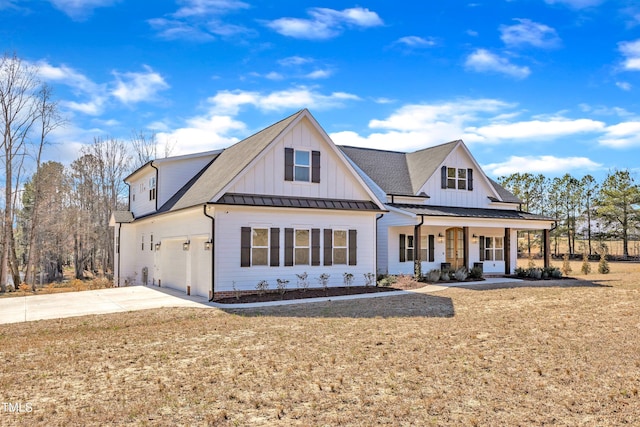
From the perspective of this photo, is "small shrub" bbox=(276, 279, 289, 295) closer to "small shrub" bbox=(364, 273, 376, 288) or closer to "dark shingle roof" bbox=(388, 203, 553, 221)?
"small shrub" bbox=(364, 273, 376, 288)

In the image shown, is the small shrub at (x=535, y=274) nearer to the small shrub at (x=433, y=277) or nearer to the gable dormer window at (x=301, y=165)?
the small shrub at (x=433, y=277)

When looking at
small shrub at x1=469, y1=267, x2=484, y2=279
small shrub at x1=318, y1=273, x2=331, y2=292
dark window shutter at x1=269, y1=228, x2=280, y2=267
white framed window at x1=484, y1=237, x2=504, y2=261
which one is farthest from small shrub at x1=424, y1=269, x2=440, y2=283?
dark window shutter at x1=269, y1=228, x2=280, y2=267

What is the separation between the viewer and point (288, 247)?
17.0m

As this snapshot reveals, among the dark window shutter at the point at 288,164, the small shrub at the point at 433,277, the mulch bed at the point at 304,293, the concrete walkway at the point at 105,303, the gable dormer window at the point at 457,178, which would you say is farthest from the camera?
the gable dormer window at the point at 457,178

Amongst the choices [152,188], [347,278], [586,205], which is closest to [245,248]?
[347,278]

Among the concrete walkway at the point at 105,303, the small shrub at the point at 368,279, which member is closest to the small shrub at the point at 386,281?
the small shrub at the point at 368,279

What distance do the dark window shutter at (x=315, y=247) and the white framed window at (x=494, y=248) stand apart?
11.7m

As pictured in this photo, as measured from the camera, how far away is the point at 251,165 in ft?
54.7

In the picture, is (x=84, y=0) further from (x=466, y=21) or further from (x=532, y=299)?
(x=532, y=299)

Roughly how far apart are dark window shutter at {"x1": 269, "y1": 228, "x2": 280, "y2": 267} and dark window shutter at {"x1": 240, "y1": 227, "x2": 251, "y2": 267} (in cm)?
84

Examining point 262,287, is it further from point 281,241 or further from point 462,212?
point 462,212

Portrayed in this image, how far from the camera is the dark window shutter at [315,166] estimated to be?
18.0 metres

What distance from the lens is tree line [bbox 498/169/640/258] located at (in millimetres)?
47531

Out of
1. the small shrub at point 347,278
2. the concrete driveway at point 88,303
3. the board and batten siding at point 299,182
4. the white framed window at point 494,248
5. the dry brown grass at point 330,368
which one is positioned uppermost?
the board and batten siding at point 299,182
